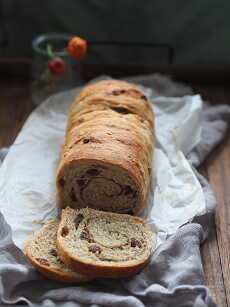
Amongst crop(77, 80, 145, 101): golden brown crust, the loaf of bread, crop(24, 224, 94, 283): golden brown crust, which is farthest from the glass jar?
crop(24, 224, 94, 283): golden brown crust

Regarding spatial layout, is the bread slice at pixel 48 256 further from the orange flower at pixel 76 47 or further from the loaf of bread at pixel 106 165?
the orange flower at pixel 76 47

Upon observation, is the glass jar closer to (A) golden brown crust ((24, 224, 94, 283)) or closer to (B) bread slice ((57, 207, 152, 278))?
(B) bread slice ((57, 207, 152, 278))

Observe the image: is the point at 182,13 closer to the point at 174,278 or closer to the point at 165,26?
the point at 165,26

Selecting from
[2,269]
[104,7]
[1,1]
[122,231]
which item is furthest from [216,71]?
[2,269]

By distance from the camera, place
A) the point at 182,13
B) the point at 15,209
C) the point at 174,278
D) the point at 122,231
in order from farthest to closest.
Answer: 1. the point at 182,13
2. the point at 15,209
3. the point at 122,231
4. the point at 174,278

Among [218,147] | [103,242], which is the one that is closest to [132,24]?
[218,147]

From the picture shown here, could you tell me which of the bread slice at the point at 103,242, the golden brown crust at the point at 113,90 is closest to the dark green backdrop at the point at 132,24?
the golden brown crust at the point at 113,90

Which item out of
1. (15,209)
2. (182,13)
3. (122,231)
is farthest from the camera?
(182,13)
